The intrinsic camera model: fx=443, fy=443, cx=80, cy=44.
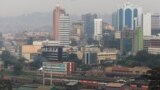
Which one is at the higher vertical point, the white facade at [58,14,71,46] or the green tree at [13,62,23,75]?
the white facade at [58,14,71,46]

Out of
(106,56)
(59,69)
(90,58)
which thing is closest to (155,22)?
(106,56)

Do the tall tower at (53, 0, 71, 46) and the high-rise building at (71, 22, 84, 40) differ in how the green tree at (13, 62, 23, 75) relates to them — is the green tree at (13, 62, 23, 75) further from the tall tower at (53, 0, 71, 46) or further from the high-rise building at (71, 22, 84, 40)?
the high-rise building at (71, 22, 84, 40)

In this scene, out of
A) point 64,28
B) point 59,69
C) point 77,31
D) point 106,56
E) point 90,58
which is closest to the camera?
point 59,69

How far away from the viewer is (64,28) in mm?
17672

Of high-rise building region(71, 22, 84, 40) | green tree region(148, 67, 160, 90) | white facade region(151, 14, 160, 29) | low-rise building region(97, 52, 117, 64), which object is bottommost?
low-rise building region(97, 52, 117, 64)

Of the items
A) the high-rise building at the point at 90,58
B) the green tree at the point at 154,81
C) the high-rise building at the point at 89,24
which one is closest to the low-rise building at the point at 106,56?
the high-rise building at the point at 90,58

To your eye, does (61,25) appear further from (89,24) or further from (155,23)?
(155,23)

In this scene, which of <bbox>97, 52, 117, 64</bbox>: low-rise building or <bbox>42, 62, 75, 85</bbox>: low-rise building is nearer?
<bbox>42, 62, 75, 85</bbox>: low-rise building

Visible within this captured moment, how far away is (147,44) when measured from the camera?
50.2 ft

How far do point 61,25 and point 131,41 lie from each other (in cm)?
398

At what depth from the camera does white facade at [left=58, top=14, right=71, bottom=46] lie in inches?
682

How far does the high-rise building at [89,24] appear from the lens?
20250 mm

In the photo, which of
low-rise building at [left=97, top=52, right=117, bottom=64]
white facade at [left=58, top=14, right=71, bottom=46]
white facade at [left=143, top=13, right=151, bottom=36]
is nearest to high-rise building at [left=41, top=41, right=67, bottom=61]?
low-rise building at [left=97, top=52, right=117, bottom=64]

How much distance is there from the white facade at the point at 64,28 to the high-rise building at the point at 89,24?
225 centimetres
